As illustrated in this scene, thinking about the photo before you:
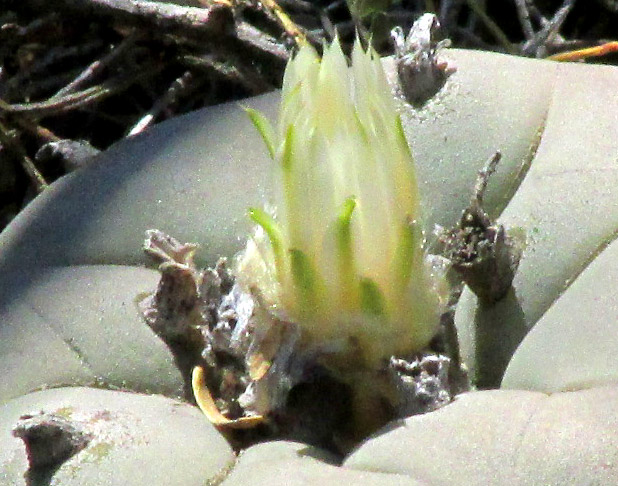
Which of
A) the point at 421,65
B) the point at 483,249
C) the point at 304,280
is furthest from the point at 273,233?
the point at 421,65

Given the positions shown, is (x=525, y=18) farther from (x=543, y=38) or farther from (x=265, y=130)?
(x=265, y=130)

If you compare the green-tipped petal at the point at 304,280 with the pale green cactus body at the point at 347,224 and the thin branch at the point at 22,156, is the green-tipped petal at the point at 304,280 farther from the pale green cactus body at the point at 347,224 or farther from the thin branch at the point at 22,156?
the thin branch at the point at 22,156

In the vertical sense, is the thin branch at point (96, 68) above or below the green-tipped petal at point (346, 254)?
below

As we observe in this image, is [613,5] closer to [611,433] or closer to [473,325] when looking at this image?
[473,325]

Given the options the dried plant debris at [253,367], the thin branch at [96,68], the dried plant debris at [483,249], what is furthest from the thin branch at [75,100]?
the dried plant debris at [483,249]

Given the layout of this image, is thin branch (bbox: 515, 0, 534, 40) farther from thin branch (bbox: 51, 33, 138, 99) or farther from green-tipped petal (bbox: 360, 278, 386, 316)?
green-tipped petal (bbox: 360, 278, 386, 316)

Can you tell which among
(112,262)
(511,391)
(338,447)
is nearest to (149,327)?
(112,262)
